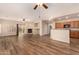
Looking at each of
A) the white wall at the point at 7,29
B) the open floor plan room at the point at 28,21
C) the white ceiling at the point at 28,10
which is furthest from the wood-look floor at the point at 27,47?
the white ceiling at the point at 28,10

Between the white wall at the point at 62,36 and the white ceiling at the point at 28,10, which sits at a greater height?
the white ceiling at the point at 28,10

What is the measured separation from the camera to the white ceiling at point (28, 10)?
2.54 m

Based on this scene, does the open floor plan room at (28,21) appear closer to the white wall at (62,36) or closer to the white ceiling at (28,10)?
the white ceiling at (28,10)

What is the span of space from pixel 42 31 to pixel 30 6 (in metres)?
0.99

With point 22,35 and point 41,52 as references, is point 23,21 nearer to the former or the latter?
point 22,35

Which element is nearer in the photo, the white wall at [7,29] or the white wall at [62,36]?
the white wall at [7,29]

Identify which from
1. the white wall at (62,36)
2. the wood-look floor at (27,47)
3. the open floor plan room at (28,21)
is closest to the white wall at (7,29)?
the open floor plan room at (28,21)

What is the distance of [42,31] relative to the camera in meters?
3.18

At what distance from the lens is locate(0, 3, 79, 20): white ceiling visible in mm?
2543

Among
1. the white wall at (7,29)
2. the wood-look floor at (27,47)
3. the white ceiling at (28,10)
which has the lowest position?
the wood-look floor at (27,47)

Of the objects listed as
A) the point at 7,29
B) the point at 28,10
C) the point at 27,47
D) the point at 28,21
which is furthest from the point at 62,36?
the point at 7,29

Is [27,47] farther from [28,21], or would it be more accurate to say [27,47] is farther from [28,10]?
[28,10]
